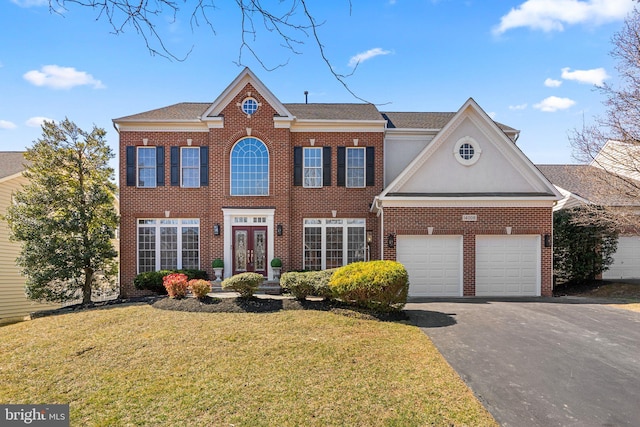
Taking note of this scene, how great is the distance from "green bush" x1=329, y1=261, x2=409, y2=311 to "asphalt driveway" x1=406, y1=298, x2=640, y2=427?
77 cm

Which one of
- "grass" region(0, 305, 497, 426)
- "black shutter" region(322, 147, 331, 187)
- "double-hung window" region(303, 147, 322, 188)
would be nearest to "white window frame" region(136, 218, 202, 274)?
"double-hung window" region(303, 147, 322, 188)

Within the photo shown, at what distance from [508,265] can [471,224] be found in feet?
6.76

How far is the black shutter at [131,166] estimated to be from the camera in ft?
48.7

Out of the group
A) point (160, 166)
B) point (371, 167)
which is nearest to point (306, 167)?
point (371, 167)

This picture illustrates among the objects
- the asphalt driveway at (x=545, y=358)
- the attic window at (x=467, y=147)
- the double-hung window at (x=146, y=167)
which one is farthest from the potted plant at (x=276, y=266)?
the attic window at (x=467, y=147)

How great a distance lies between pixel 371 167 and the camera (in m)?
15.1

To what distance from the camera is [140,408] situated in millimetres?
4555

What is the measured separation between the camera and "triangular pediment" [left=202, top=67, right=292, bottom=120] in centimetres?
1439

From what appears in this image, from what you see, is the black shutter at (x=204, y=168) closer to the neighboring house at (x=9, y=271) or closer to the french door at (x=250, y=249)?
the french door at (x=250, y=249)

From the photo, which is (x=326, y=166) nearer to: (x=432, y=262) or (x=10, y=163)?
(x=432, y=262)

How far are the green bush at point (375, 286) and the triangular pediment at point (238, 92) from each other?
7.93m

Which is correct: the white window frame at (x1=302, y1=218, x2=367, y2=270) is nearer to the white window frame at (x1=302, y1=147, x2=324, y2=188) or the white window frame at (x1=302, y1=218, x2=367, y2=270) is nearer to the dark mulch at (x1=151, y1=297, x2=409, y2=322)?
the white window frame at (x1=302, y1=147, x2=324, y2=188)

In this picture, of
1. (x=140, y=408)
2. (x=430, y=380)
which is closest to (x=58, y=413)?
(x=140, y=408)

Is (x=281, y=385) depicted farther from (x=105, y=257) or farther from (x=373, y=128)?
(x=373, y=128)
